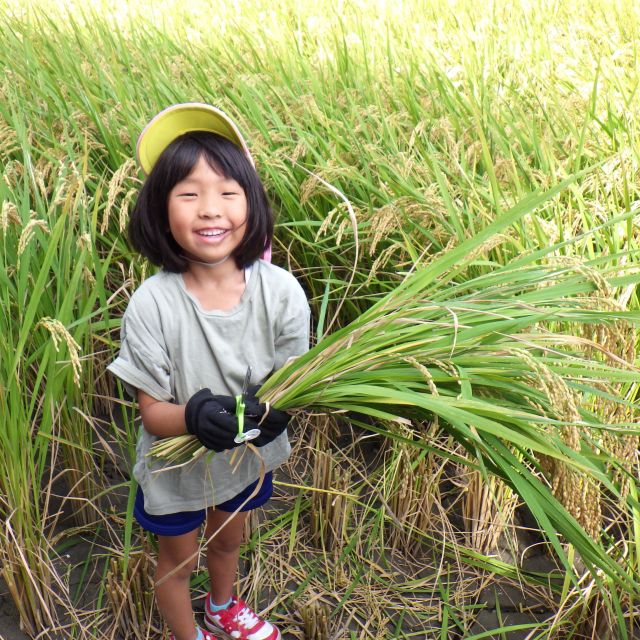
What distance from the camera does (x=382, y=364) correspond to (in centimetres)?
147

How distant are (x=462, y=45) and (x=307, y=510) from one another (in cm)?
241

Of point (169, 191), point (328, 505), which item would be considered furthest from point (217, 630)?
point (169, 191)

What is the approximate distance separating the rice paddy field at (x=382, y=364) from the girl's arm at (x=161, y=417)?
0.18 meters

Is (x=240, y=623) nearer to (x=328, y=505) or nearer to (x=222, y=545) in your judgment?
(x=222, y=545)

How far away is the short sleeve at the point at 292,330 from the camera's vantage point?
1.61 metres

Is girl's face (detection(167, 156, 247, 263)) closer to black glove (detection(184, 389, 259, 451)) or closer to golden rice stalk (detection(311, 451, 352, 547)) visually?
black glove (detection(184, 389, 259, 451))

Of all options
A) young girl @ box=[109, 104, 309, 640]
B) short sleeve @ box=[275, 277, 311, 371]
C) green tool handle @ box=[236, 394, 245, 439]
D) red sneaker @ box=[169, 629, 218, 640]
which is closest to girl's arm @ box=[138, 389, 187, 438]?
young girl @ box=[109, 104, 309, 640]

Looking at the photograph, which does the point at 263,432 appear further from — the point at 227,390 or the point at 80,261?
the point at 80,261

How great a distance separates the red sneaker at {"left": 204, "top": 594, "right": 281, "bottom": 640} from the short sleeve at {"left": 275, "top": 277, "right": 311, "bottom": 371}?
25.8 inches

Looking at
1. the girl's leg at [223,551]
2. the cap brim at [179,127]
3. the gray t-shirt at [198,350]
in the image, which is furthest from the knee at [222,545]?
the cap brim at [179,127]

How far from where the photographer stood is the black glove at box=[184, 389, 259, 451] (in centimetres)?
136

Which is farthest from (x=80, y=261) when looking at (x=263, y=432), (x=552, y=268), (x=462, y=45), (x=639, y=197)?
(x=462, y=45)

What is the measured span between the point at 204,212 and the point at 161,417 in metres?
0.40

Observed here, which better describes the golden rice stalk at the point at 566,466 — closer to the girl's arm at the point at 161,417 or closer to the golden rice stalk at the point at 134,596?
the girl's arm at the point at 161,417
